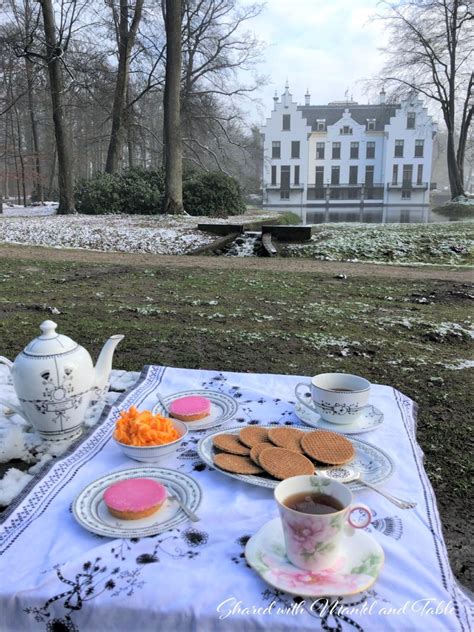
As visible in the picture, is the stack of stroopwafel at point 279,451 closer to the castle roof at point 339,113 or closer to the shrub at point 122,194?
the shrub at point 122,194

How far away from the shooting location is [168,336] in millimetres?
3832

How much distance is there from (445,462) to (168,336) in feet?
6.98

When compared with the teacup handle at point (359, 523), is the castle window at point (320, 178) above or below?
above

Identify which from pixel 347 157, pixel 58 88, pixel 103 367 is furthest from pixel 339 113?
pixel 103 367

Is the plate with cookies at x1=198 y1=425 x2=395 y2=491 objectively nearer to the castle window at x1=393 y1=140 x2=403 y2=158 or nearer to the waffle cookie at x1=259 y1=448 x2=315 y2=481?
the waffle cookie at x1=259 y1=448 x2=315 y2=481

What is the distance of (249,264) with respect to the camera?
859cm

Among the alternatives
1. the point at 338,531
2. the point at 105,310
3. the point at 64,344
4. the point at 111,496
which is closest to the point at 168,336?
the point at 105,310

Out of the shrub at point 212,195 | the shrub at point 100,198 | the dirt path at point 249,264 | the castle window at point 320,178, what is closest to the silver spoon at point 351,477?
the dirt path at point 249,264

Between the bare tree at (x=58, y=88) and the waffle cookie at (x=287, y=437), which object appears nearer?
the waffle cookie at (x=287, y=437)

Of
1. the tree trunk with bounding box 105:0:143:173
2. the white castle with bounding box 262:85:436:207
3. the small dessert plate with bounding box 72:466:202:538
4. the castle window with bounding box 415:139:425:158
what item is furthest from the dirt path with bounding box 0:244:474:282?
the castle window with bounding box 415:139:425:158

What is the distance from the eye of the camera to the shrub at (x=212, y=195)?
16562 millimetres

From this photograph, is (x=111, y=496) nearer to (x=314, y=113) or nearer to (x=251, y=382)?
(x=251, y=382)

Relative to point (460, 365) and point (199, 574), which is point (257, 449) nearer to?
point (199, 574)

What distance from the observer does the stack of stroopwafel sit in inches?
49.9
